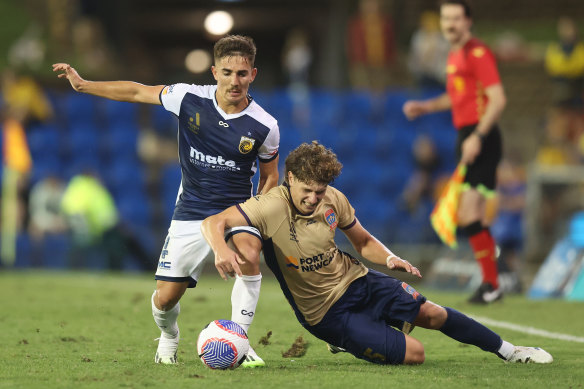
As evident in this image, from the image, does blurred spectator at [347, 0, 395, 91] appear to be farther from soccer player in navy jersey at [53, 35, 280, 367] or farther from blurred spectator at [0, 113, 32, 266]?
soccer player in navy jersey at [53, 35, 280, 367]

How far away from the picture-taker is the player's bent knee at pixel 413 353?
5277 mm

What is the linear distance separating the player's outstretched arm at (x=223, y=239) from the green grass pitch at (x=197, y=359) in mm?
559

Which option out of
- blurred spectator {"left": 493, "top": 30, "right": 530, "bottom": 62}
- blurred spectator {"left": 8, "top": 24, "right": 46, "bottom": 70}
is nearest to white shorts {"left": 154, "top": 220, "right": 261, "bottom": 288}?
blurred spectator {"left": 493, "top": 30, "right": 530, "bottom": 62}

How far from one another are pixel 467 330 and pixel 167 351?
1.75 m

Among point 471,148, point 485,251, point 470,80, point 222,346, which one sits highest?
point 470,80

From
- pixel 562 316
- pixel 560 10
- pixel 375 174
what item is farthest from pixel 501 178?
A: pixel 560 10

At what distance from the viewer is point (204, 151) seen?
560 centimetres

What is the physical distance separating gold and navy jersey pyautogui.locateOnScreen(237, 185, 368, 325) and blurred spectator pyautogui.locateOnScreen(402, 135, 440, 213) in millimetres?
9120

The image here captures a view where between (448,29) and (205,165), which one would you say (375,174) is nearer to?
(448,29)

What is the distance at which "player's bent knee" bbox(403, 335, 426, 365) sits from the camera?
5277 millimetres

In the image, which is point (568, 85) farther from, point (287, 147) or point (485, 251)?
point (485, 251)

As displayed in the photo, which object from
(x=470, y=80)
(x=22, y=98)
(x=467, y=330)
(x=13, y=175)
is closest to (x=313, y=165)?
(x=467, y=330)

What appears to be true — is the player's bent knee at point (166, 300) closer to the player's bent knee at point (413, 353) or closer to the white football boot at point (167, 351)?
the white football boot at point (167, 351)

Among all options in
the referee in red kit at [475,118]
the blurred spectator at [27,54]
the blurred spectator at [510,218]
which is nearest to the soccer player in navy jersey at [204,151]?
the referee in red kit at [475,118]
